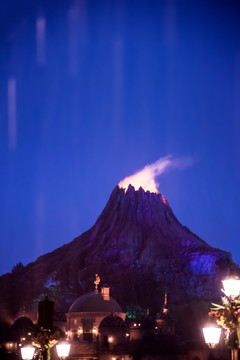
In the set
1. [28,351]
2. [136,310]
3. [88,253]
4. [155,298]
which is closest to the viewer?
[28,351]

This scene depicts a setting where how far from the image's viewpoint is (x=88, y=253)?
142 m

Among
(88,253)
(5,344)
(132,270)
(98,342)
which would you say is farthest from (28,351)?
(88,253)

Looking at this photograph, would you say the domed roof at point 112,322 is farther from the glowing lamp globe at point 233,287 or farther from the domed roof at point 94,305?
the glowing lamp globe at point 233,287

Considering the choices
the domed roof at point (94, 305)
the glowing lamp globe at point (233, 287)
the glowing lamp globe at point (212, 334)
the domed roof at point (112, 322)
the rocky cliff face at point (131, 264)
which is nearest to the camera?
the glowing lamp globe at point (233, 287)

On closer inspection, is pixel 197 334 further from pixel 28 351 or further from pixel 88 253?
pixel 28 351

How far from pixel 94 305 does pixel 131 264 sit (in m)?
58.7

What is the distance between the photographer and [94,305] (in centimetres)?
7431

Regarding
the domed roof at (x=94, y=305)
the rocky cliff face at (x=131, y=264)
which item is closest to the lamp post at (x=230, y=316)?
the domed roof at (x=94, y=305)

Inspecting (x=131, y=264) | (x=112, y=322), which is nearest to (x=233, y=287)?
(x=112, y=322)

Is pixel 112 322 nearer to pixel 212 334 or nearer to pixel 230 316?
pixel 212 334

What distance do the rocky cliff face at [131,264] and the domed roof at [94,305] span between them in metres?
40.5

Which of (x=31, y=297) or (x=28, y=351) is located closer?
(x=28, y=351)

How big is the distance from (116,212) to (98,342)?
89785 millimetres

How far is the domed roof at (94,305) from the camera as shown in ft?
243
